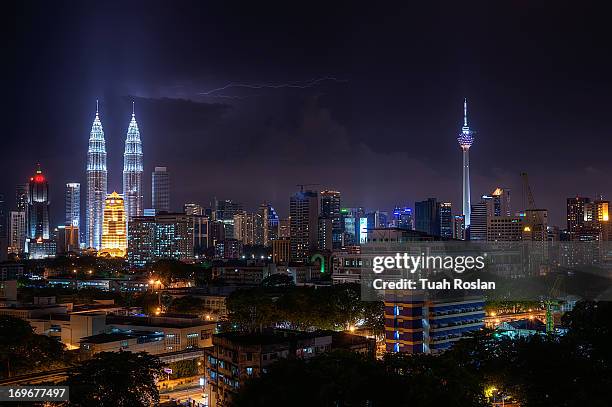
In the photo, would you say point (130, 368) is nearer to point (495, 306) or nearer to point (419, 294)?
point (419, 294)

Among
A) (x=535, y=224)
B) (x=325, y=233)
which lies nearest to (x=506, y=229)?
(x=535, y=224)

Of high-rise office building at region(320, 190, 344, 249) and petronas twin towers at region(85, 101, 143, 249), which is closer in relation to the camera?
high-rise office building at region(320, 190, 344, 249)

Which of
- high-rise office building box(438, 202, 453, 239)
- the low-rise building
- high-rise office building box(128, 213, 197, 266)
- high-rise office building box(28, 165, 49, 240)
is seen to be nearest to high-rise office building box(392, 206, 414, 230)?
high-rise office building box(438, 202, 453, 239)

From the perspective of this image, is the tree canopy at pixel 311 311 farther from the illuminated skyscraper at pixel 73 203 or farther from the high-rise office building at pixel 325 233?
the illuminated skyscraper at pixel 73 203

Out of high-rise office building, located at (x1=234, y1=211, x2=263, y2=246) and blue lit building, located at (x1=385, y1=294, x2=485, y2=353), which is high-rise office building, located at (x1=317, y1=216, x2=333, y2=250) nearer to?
high-rise office building, located at (x1=234, y1=211, x2=263, y2=246)

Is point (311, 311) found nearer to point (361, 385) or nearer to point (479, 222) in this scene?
point (361, 385)
